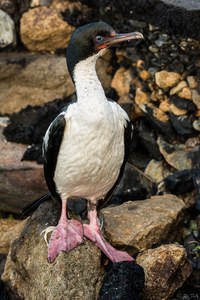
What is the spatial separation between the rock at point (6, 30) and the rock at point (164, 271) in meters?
3.51

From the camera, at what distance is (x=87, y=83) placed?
4555 mm

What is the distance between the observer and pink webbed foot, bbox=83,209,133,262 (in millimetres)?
4977

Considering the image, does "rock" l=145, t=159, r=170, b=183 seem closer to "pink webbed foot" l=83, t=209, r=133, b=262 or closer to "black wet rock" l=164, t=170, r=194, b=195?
"black wet rock" l=164, t=170, r=194, b=195

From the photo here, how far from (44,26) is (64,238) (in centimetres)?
332

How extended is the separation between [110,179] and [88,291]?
816 mm

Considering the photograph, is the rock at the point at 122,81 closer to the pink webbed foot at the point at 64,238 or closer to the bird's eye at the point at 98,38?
the pink webbed foot at the point at 64,238

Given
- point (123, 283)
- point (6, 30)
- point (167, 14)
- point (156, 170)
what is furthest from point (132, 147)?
point (123, 283)

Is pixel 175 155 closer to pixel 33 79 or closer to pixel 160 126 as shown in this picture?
pixel 160 126

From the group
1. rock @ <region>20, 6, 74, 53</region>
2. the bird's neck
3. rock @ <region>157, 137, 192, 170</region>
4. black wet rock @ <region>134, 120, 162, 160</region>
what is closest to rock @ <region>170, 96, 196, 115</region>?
rock @ <region>157, 137, 192, 170</region>

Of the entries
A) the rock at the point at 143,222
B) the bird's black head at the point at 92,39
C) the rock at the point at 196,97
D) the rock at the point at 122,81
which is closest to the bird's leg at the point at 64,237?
the rock at the point at 143,222

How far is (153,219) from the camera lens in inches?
218

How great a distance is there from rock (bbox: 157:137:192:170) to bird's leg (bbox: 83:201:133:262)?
1.62 meters

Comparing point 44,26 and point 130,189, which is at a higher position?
point 44,26

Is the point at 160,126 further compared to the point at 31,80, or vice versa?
the point at 31,80
